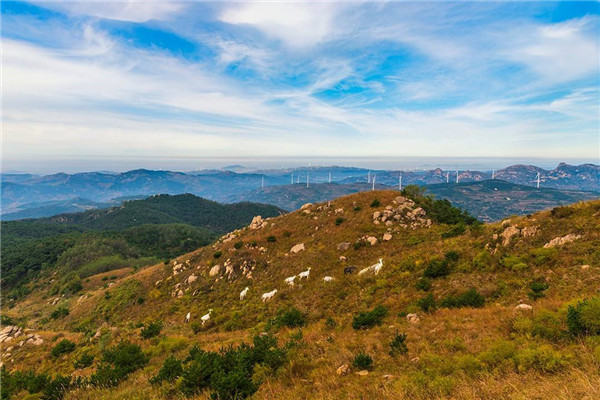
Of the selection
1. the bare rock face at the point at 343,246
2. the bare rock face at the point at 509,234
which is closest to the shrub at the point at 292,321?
the bare rock face at the point at 343,246

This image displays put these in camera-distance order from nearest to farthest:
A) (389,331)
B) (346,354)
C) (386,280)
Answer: (346,354)
(389,331)
(386,280)

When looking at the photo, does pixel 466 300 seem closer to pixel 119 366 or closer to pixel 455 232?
pixel 455 232

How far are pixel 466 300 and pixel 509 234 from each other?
8229 mm

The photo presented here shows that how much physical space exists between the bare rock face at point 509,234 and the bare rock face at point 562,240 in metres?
2.05

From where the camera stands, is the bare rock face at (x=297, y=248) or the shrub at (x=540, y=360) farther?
the bare rock face at (x=297, y=248)

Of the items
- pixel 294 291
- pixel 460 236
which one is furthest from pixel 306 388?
pixel 460 236

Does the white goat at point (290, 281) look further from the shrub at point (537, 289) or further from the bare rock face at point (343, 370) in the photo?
the shrub at point (537, 289)

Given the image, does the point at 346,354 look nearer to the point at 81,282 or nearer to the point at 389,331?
the point at 389,331

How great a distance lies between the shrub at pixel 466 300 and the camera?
14.1 m

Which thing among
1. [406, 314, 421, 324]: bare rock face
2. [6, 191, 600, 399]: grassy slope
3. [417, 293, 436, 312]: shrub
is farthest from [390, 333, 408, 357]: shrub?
[417, 293, 436, 312]: shrub

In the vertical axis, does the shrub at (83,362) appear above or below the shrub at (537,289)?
below

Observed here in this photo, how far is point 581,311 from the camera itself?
9.09 metres

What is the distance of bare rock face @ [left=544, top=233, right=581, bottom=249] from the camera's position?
16.1 metres

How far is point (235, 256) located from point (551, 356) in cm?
3160
